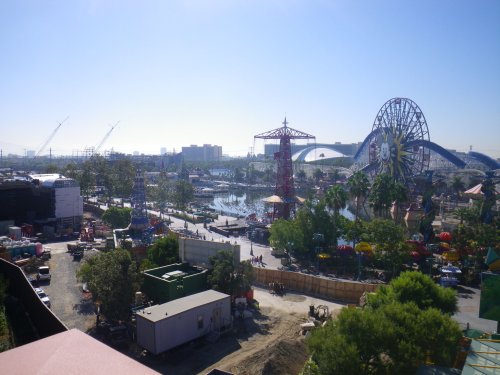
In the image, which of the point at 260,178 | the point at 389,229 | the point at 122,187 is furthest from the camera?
the point at 260,178

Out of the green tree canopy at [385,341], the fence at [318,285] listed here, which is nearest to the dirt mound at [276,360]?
the green tree canopy at [385,341]

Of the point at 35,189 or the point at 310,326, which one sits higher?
the point at 35,189

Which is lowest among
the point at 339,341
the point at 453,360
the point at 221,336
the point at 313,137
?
the point at 221,336

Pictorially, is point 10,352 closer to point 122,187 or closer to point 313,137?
point 313,137

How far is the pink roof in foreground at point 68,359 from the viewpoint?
10.4 meters

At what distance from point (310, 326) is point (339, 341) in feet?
30.4

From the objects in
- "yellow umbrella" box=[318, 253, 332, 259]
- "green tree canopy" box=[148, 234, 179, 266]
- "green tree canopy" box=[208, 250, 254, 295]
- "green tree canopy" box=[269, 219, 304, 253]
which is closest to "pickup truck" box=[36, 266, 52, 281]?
"green tree canopy" box=[148, 234, 179, 266]

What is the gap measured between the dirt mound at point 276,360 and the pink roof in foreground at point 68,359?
28.6 feet

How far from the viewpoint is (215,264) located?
88.7 ft

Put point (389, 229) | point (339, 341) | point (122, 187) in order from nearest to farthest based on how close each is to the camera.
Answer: point (339, 341) < point (389, 229) < point (122, 187)

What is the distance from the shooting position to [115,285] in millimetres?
22672

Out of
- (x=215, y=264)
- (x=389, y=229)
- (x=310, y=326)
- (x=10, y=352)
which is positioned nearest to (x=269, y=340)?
(x=310, y=326)

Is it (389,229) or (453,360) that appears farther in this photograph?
(389,229)

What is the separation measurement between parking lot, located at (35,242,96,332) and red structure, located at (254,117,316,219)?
30.2m
